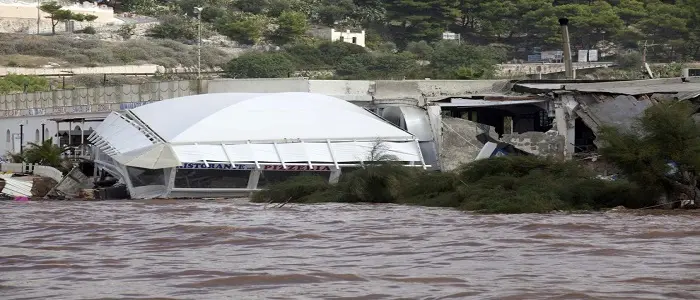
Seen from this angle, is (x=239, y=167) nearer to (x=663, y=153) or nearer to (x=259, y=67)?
(x=663, y=153)

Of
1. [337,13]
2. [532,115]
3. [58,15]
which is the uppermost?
[337,13]

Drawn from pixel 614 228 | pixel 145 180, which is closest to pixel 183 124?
pixel 145 180

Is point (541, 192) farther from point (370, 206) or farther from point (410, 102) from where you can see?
point (410, 102)

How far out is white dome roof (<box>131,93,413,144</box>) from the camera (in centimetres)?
3397

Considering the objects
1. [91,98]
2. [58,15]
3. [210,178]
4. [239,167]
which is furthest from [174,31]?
[239,167]

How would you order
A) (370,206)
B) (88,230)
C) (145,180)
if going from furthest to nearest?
(145,180) < (370,206) < (88,230)

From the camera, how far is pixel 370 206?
2638 cm

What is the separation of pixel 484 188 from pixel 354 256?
917 cm

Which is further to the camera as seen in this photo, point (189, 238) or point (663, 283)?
point (189, 238)

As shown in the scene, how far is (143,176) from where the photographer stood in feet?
110

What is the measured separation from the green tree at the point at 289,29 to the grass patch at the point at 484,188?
87525mm

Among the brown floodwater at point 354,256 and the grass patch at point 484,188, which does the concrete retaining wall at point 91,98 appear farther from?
the brown floodwater at point 354,256

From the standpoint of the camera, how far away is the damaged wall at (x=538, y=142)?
3469 cm

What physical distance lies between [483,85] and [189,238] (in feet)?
79.2
